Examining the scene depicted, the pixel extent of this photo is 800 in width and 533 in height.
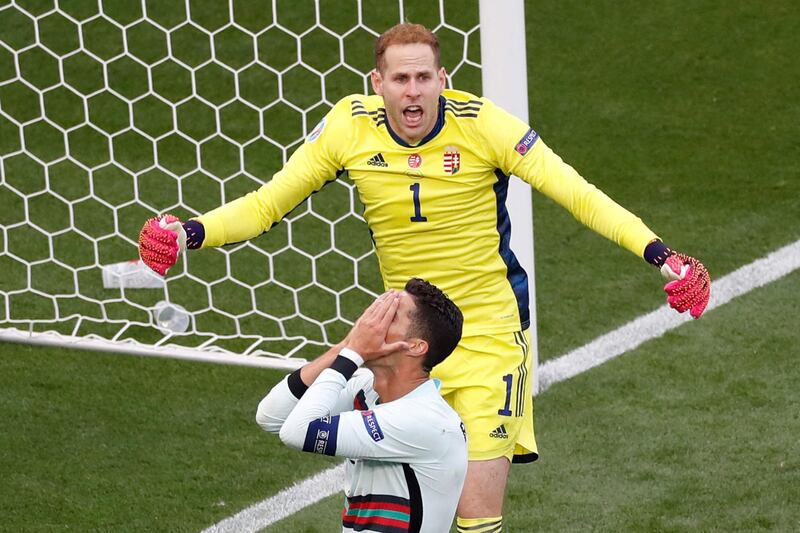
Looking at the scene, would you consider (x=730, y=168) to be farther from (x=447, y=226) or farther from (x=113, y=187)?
(x=447, y=226)

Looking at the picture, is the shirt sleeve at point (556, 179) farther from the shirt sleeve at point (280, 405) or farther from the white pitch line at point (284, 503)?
the white pitch line at point (284, 503)

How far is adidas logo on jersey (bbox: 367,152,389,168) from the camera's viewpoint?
4320 mm

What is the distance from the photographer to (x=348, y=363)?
3.40 meters

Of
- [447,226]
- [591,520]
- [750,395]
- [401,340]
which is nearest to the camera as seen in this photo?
[401,340]

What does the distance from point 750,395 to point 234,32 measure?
4915 mm

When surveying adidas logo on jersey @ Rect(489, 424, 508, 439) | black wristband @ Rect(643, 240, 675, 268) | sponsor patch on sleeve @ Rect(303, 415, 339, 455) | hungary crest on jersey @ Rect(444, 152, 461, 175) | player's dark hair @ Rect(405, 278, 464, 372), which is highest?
hungary crest on jersey @ Rect(444, 152, 461, 175)

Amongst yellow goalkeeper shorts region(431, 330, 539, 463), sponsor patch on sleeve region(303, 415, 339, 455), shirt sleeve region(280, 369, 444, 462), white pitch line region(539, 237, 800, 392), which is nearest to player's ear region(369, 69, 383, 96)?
yellow goalkeeper shorts region(431, 330, 539, 463)

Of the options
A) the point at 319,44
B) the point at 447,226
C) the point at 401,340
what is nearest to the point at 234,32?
the point at 319,44

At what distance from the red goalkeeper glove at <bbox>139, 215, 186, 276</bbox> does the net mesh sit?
2.62 metres

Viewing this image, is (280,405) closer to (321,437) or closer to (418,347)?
(321,437)

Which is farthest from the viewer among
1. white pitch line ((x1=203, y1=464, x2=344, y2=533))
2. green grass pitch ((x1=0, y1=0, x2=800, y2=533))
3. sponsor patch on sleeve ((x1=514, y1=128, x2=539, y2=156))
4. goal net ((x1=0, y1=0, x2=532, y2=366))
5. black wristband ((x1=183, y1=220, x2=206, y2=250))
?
goal net ((x1=0, y1=0, x2=532, y2=366))

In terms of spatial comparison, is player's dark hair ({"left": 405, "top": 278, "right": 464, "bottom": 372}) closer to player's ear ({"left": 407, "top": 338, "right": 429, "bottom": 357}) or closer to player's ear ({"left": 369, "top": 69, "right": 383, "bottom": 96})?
player's ear ({"left": 407, "top": 338, "right": 429, "bottom": 357})

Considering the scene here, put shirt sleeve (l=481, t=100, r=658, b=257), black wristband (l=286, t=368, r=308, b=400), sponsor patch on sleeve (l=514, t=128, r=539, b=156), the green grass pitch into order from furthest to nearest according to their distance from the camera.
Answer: the green grass pitch → sponsor patch on sleeve (l=514, t=128, r=539, b=156) → shirt sleeve (l=481, t=100, r=658, b=257) → black wristband (l=286, t=368, r=308, b=400)

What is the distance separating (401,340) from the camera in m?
3.42
